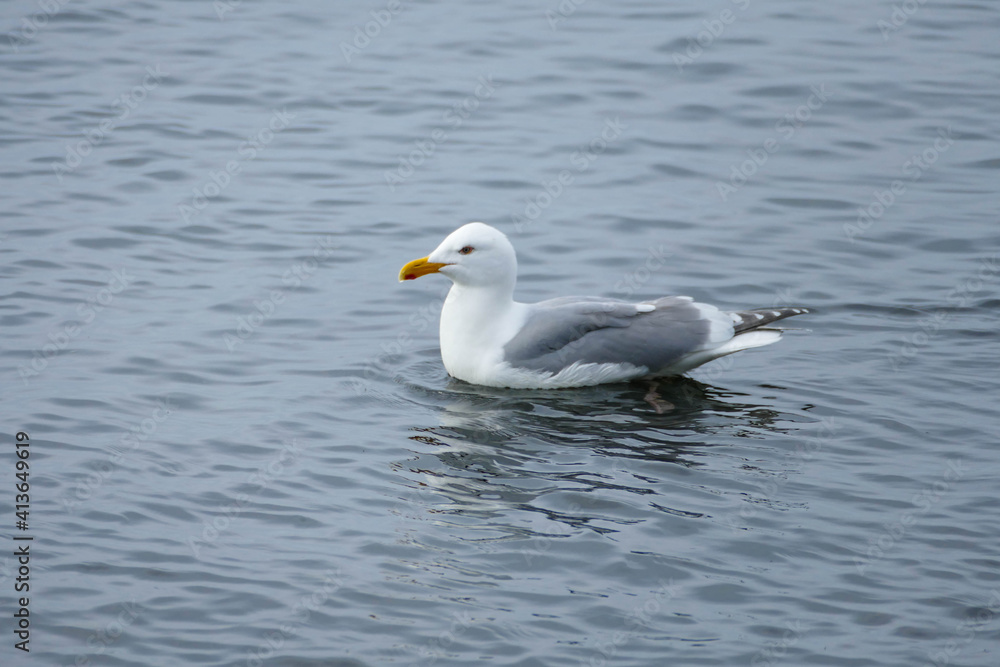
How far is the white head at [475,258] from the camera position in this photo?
8555 millimetres

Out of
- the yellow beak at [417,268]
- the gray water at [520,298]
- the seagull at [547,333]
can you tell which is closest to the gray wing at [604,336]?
the seagull at [547,333]

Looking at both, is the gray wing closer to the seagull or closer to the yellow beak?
the seagull

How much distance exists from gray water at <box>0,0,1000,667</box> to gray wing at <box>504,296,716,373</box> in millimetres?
282

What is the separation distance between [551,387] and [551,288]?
66.9 inches

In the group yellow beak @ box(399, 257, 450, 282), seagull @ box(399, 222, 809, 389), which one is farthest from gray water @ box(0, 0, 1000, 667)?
yellow beak @ box(399, 257, 450, 282)

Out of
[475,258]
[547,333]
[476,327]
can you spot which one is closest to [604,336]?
[547,333]

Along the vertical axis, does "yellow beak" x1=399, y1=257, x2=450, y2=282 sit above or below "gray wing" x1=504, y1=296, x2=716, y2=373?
above

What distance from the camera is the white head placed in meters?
8.55

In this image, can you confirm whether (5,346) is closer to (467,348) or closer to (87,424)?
(87,424)

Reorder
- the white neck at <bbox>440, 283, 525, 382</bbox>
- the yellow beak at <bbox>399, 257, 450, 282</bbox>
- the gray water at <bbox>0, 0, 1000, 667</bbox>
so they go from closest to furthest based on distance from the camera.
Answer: the gray water at <bbox>0, 0, 1000, 667</bbox>, the yellow beak at <bbox>399, 257, 450, 282</bbox>, the white neck at <bbox>440, 283, 525, 382</bbox>

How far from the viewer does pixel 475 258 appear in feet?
28.1

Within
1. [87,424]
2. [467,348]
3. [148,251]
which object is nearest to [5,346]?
[87,424]

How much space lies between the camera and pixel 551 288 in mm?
10141

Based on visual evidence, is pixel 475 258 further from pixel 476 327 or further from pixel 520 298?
pixel 520 298
